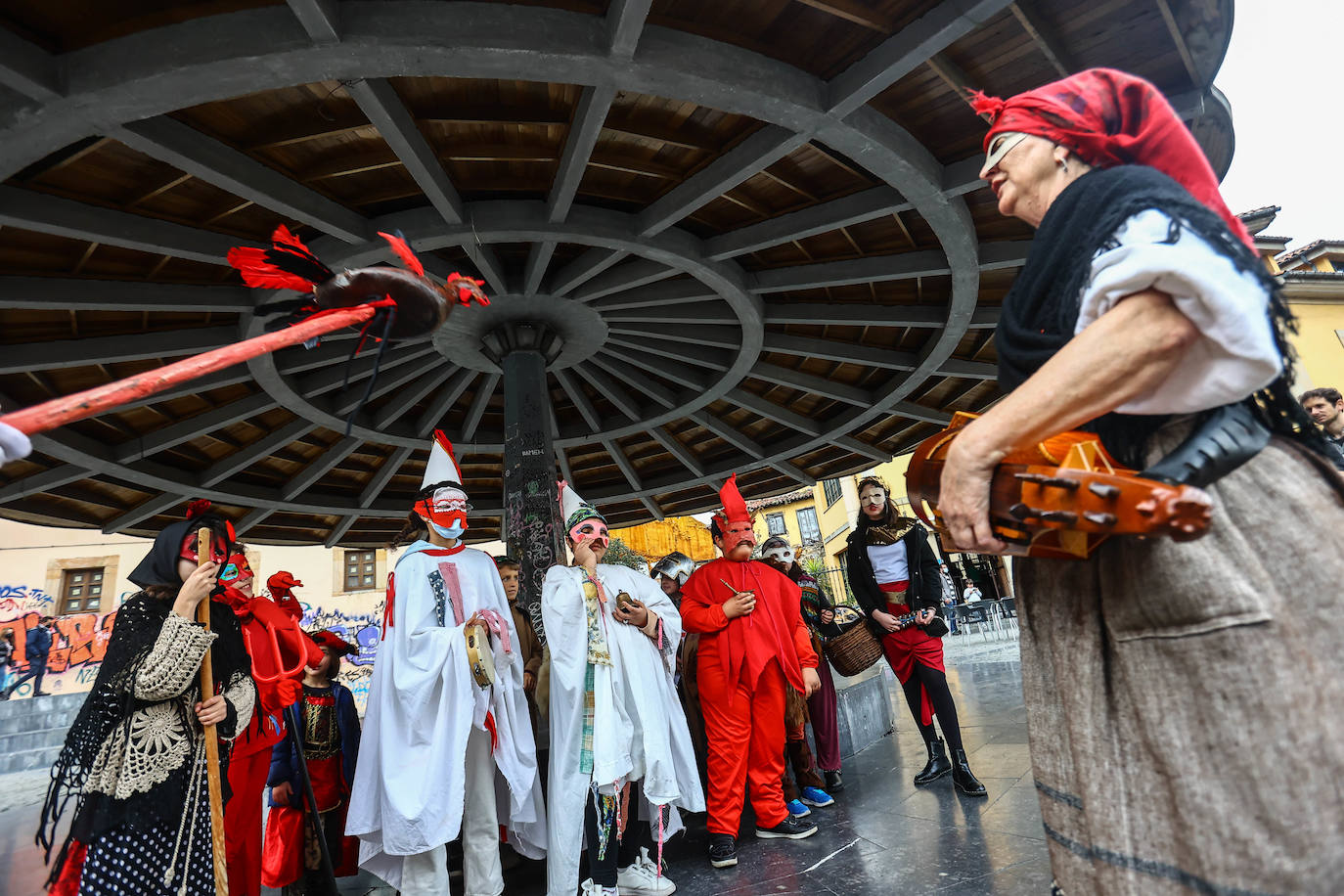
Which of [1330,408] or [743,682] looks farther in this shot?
[743,682]

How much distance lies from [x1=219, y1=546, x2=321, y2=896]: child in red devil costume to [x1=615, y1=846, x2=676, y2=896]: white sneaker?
2.23 metres

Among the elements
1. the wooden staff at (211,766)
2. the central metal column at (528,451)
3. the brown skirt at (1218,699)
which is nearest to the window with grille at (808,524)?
the central metal column at (528,451)

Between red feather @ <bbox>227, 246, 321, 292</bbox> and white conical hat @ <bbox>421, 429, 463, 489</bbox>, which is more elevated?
red feather @ <bbox>227, 246, 321, 292</bbox>

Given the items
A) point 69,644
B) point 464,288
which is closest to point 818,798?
point 464,288

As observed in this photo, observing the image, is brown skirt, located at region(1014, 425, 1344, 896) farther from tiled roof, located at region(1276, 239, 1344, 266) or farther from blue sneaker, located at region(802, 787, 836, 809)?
tiled roof, located at region(1276, 239, 1344, 266)

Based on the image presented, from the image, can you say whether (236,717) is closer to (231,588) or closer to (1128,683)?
(231,588)

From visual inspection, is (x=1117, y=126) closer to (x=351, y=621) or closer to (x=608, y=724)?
(x=608, y=724)

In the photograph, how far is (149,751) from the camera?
3.16 m

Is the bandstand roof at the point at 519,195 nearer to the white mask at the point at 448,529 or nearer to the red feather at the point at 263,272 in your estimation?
the red feather at the point at 263,272

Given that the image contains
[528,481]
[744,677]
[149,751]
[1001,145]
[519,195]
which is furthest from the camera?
[528,481]

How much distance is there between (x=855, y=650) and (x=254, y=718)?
14.1 ft

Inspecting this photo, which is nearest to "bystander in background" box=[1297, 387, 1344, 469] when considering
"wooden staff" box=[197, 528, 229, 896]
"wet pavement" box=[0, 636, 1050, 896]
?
"wet pavement" box=[0, 636, 1050, 896]

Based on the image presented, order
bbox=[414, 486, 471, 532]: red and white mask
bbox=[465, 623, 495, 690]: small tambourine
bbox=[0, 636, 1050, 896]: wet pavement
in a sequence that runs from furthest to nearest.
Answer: bbox=[414, 486, 471, 532]: red and white mask < bbox=[465, 623, 495, 690]: small tambourine < bbox=[0, 636, 1050, 896]: wet pavement

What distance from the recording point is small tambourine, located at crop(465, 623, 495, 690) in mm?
4258
